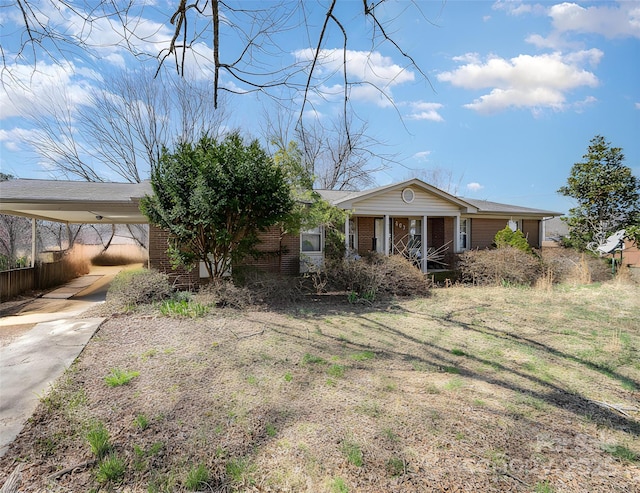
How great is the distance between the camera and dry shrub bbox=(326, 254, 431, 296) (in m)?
9.58

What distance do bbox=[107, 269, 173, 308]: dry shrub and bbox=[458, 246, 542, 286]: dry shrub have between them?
33.3ft

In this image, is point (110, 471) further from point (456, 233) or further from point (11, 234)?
point (11, 234)

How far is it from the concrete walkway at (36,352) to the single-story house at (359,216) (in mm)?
2609

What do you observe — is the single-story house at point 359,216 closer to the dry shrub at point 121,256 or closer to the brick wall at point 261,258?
the brick wall at point 261,258

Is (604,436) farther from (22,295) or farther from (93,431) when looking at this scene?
(22,295)

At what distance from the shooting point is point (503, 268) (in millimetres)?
11836

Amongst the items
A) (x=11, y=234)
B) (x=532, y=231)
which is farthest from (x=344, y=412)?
(x=11, y=234)

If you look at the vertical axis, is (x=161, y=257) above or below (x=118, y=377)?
above

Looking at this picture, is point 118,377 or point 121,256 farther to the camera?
point 121,256

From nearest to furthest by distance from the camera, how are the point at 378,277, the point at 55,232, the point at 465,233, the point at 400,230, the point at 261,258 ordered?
the point at 378,277 → the point at 261,258 → the point at 400,230 → the point at 465,233 → the point at 55,232

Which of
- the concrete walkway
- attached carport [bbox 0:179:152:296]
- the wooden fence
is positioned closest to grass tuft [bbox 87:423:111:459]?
the concrete walkway

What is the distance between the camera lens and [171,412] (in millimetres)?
3297

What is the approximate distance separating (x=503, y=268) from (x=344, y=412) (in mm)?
10571

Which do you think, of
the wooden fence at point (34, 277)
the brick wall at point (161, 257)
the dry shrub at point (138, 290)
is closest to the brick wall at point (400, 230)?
the brick wall at point (161, 257)
